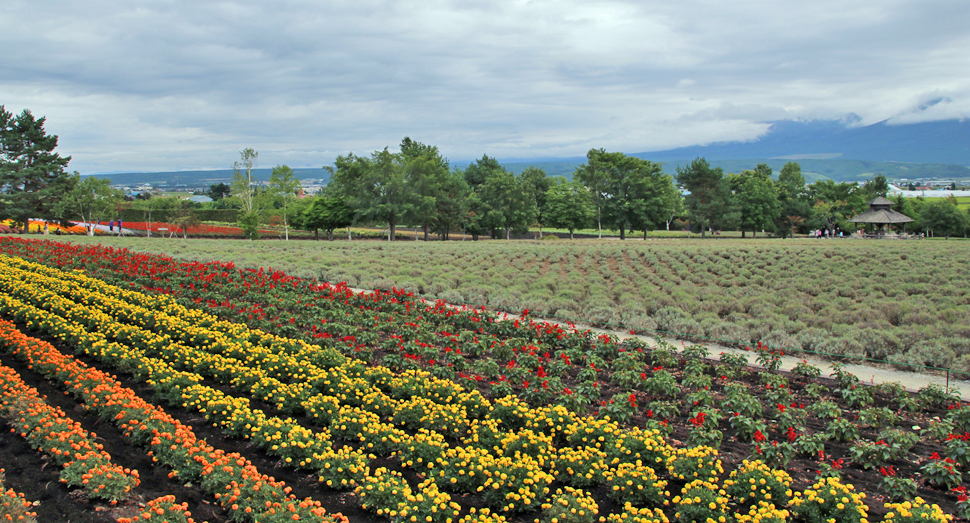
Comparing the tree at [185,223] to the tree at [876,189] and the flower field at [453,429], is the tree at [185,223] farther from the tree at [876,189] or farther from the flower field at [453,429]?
the tree at [876,189]

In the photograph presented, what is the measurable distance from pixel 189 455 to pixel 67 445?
1.16m

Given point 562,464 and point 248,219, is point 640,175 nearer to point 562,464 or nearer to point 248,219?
point 248,219

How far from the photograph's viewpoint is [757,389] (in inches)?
312

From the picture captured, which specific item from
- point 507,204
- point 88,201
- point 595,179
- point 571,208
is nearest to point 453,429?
point 88,201

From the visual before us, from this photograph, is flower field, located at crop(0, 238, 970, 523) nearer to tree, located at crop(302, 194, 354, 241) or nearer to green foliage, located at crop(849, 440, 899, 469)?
green foliage, located at crop(849, 440, 899, 469)

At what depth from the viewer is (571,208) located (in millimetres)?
58406

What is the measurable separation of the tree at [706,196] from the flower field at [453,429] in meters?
57.9

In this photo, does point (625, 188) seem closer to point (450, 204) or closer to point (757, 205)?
point (450, 204)

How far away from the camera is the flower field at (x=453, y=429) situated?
15.9ft

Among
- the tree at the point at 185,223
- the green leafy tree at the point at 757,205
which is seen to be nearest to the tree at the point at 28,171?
the tree at the point at 185,223

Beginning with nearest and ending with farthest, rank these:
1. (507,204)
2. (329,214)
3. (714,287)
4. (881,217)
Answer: (714,287) < (881,217) < (329,214) < (507,204)

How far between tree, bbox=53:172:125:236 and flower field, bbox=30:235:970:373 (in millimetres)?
21977

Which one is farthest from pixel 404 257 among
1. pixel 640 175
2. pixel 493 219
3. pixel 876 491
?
pixel 640 175

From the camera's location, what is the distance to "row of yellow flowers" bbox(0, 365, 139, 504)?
4.72 metres
